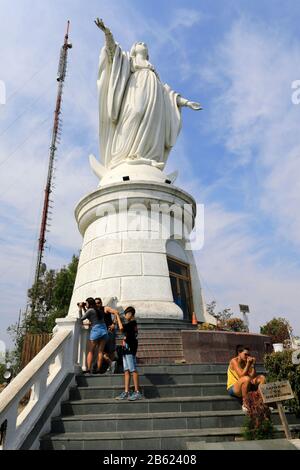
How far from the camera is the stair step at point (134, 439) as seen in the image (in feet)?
Result: 16.3

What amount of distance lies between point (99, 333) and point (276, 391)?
331cm

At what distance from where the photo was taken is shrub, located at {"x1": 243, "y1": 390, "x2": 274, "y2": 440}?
5035mm

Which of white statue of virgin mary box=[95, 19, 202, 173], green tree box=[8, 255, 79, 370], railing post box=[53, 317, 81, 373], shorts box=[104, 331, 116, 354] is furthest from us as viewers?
green tree box=[8, 255, 79, 370]

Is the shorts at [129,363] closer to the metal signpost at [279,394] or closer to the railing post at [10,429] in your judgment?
the railing post at [10,429]

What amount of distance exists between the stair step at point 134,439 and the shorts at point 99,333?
1.95 metres

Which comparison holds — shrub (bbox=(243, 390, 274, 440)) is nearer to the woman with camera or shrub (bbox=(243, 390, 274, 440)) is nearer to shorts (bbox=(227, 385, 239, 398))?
shorts (bbox=(227, 385, 239, 398))

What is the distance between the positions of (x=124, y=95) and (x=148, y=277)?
8.03m

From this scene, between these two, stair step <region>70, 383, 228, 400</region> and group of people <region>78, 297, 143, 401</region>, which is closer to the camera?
group of people <region>78, 297, 143, 401</region>

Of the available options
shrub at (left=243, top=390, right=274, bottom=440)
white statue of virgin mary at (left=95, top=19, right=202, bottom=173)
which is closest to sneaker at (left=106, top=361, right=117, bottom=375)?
shrub at (left=243, top=390, right=274, bottom=440)

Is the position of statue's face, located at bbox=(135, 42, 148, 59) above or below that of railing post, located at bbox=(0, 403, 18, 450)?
above

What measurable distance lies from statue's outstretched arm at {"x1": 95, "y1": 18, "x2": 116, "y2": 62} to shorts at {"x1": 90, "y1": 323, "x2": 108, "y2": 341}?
1137 centimetres

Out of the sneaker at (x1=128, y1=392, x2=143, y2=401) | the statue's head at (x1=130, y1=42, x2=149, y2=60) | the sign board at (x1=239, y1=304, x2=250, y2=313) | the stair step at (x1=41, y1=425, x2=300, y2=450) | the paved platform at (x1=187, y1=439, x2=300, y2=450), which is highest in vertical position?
the statue's head at (x1=130, y1=42, x2=149, y2=60)

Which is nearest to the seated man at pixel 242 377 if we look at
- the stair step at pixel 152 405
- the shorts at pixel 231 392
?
the shorts at pixel 231 392
